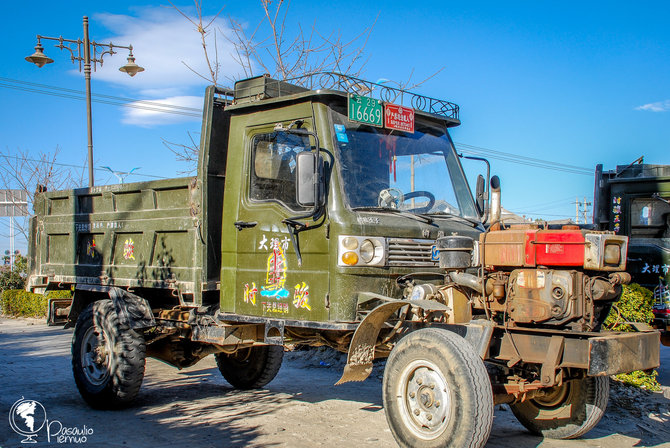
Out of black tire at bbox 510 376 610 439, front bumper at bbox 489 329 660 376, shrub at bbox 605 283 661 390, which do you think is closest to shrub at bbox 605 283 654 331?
shrub at bbox 605 283 661 390

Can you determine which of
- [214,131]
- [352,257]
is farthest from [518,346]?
[214,131]

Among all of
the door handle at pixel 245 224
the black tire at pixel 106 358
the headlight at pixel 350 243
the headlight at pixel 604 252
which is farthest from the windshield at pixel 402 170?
the black tire at pixel 106 358

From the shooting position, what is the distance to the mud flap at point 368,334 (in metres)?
4.88

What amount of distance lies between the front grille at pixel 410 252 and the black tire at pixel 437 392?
0.71 m

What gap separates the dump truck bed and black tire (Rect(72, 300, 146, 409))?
1.61 ft

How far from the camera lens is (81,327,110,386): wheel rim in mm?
6875

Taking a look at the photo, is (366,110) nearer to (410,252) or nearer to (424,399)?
(410,252)

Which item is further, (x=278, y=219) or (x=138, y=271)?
(x=138, y=271)

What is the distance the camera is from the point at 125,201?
24.1 ft

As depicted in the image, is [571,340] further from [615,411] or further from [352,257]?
[615,411]

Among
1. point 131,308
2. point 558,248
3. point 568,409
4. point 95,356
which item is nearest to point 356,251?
point 558,248

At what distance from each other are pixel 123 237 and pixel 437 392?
4.27 m

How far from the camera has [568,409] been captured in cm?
547

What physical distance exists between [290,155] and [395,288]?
156 centimetres
